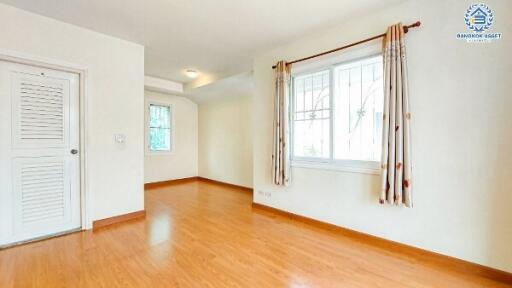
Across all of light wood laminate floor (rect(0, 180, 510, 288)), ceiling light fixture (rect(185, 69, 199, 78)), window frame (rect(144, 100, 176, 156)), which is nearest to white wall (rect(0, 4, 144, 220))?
light wood laminate floor (rect(0, 180, 510, 288))

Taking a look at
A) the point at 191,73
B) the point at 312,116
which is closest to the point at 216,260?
the point at 312,116

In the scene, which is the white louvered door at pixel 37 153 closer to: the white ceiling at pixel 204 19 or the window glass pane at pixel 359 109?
the white ceiling at pixel 204 19

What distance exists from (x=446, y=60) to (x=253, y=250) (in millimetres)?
2642

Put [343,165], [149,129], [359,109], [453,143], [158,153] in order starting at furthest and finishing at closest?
[158,153] → [149,129] → [343,165] → [359,109] → [453,143]

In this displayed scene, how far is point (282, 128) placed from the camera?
134 inches

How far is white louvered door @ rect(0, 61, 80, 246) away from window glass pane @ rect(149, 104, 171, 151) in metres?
2.99

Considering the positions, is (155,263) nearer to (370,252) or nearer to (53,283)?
(53,283)

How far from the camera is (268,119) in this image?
3.79 meters

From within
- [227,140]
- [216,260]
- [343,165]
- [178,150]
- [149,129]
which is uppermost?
[149,129]

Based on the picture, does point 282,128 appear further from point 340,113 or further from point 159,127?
point 159,127

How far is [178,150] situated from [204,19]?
4349 mm

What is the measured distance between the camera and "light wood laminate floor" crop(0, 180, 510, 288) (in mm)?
1930

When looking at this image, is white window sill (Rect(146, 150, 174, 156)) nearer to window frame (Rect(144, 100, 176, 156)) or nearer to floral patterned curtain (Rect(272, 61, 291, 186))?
window frame (Rect(144, 100, 176, 156))

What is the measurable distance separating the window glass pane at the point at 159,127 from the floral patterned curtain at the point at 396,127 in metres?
5.29
